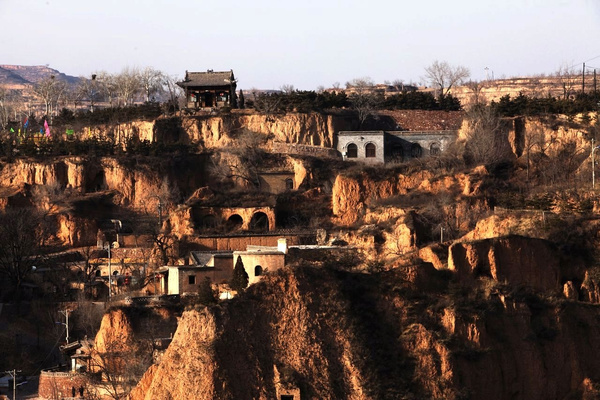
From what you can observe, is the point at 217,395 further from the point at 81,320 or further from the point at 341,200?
the point at 341,200

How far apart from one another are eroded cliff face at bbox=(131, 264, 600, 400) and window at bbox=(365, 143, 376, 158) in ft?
119

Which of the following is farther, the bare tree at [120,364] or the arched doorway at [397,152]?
the arched doorway at [397,152]

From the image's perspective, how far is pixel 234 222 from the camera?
89.6 meters

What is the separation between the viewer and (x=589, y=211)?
7444cm

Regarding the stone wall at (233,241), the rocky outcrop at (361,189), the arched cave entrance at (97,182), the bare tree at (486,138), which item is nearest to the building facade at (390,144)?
the bare tree at (486,138)

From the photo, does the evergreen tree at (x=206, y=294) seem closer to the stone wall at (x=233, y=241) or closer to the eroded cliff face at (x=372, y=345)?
the eroded cliff face at (x=372, y=345)

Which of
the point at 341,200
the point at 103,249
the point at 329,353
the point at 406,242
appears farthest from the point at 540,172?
the point at 329,353

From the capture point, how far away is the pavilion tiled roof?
105 meters

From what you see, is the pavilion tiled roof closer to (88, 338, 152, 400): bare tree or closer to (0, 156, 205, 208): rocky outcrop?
(0, 156, 205, 208): rocky outcrop

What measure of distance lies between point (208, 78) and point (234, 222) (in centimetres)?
1802

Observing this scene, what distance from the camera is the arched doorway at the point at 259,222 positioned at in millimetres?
88375

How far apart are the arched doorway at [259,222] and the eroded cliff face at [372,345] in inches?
1106

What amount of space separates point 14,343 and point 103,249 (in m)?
12.4

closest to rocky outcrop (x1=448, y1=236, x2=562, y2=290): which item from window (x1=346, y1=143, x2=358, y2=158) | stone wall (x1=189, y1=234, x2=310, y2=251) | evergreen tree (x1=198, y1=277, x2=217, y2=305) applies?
evergreen tree (x1=198, y1=277, x2=217, y2=305)
